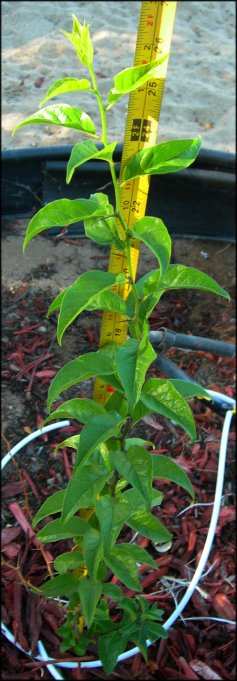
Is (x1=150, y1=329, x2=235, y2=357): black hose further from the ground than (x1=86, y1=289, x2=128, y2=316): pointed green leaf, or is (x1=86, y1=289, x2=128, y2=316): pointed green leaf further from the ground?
(x1=86, y1=289, x2=128, y2=316): pointed green leaf

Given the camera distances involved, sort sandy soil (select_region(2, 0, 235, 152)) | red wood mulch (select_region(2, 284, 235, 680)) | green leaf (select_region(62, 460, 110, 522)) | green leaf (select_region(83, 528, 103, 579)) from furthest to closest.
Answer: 1. sandy soil (select_region(2, 0, 235, 152))
2. red wood mulch (select_region(2, 284, 235, 680))
3. green leaf (select_region(83, 528, 103, 579))
4. green leaf (select_region(62, 460, 110, 522))

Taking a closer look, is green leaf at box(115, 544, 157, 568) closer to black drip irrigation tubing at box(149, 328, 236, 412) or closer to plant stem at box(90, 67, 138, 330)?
black drip irrigation tubing at box(149, 328, 236, 412)

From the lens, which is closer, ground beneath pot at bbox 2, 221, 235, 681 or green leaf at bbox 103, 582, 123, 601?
green leaf at bbox 103, 582, 123, 601

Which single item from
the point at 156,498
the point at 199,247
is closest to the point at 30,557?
the point at 156,498

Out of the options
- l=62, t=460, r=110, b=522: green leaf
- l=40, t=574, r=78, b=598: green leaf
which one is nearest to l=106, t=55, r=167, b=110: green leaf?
l=62, t=460, r=110, b=522: green leaf

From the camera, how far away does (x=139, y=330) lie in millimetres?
993

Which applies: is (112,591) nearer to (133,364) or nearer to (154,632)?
Result: (154,632)

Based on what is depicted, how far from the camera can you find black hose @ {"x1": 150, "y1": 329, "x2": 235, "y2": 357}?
4.95 ft

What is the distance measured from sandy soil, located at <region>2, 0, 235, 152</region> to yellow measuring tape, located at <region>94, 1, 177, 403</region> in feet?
7.67

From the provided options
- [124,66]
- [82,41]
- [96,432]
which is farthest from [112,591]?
[124,66]

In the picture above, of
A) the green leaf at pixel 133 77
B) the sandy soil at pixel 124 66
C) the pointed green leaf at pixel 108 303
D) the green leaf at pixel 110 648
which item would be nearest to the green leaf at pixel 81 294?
the pointed green leaf at pixel 108 303

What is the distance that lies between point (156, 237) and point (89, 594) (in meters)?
0.65

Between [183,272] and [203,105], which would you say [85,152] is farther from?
[203,105]

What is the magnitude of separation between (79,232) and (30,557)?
4.17ft
